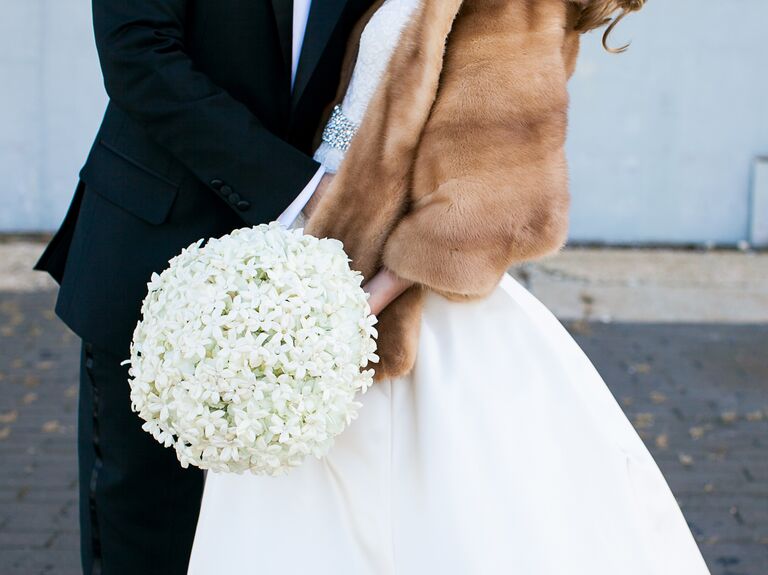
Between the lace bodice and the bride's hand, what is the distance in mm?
244

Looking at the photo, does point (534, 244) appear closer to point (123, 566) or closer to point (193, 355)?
point (193, 355)

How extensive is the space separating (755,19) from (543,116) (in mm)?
6119

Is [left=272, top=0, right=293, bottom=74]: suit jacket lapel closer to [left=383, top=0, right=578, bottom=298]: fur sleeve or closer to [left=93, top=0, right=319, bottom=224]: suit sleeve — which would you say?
[left=93, top=0, right=319, bottom=224]: suit sleeve

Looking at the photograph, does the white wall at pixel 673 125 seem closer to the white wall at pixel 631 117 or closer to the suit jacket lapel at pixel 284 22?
the white wall at pixel 631 117

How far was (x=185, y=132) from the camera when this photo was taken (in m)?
2.04

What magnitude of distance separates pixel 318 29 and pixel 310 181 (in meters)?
0.29

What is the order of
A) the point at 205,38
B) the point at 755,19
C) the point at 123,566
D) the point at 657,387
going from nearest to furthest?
the point at 205,38 < the point at 123,566 < the point at 657,387 < the point at 755,19

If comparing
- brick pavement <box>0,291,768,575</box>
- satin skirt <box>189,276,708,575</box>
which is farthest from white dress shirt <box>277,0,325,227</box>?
brick pavement <box>0,291,768,575</box>

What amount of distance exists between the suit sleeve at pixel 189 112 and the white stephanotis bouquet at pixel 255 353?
0.24 m

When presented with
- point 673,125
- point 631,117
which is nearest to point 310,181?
point 631,117

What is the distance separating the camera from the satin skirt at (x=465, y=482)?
1964mm

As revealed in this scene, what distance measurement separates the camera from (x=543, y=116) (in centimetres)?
195

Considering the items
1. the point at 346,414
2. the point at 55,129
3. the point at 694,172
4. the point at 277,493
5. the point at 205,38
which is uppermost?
the point at 205,38

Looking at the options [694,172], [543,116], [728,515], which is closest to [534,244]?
[543,116]
